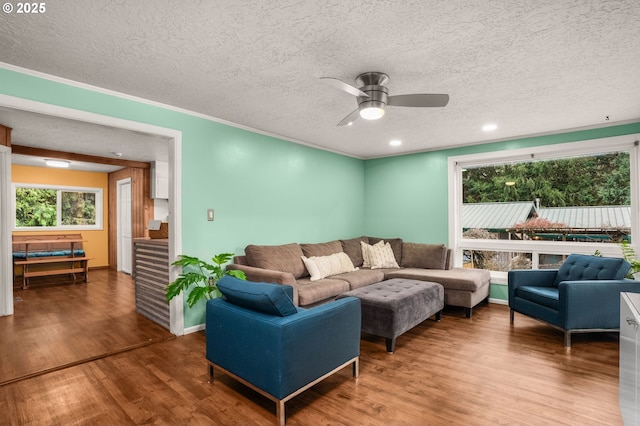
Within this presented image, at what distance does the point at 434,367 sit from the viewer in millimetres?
2689

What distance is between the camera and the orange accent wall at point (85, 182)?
6938 mm

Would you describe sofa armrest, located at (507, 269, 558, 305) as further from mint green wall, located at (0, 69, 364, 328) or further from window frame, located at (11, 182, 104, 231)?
window frame, located at (11, 182, 104, 231)

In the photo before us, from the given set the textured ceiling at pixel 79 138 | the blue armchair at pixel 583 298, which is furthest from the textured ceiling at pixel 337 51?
the blue armchair at pixel 583 298

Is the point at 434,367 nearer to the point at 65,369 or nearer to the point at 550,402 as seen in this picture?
the point at 550,402

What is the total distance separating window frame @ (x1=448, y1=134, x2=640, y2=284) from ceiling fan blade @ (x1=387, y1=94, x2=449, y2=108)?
111 inches

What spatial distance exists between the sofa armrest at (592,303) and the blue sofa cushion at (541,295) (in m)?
0.14

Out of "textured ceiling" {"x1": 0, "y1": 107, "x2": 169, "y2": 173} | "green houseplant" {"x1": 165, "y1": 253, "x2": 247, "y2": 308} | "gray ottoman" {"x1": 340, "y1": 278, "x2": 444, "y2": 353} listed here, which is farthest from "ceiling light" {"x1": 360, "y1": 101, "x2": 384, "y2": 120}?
"textured ceiling" {"x1": 0, "y1": 107, "x2": 169, "y2": 173}

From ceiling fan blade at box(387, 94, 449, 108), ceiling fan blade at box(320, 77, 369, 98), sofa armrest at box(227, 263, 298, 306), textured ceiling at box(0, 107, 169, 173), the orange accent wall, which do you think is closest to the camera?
ceiling fan blade at box(320, 77, 369, 98)

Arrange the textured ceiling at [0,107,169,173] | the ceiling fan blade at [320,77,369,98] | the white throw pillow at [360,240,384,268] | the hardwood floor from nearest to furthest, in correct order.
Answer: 1. the ceiling fan blade at [320,77,369,98]
2. the hardwood floor
3. the textured ceiling at [0,107,169,173]
4. the white throw pillow at [360,240,384,268]

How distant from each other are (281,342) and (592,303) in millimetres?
3119

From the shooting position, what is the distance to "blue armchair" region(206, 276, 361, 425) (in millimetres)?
1926

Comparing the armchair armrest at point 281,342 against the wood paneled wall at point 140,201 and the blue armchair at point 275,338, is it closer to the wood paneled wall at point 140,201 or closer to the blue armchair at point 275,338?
the blue armchair at point 275,338

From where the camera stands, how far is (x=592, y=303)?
314cm

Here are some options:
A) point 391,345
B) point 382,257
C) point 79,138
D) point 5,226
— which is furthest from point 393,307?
point 79,138
